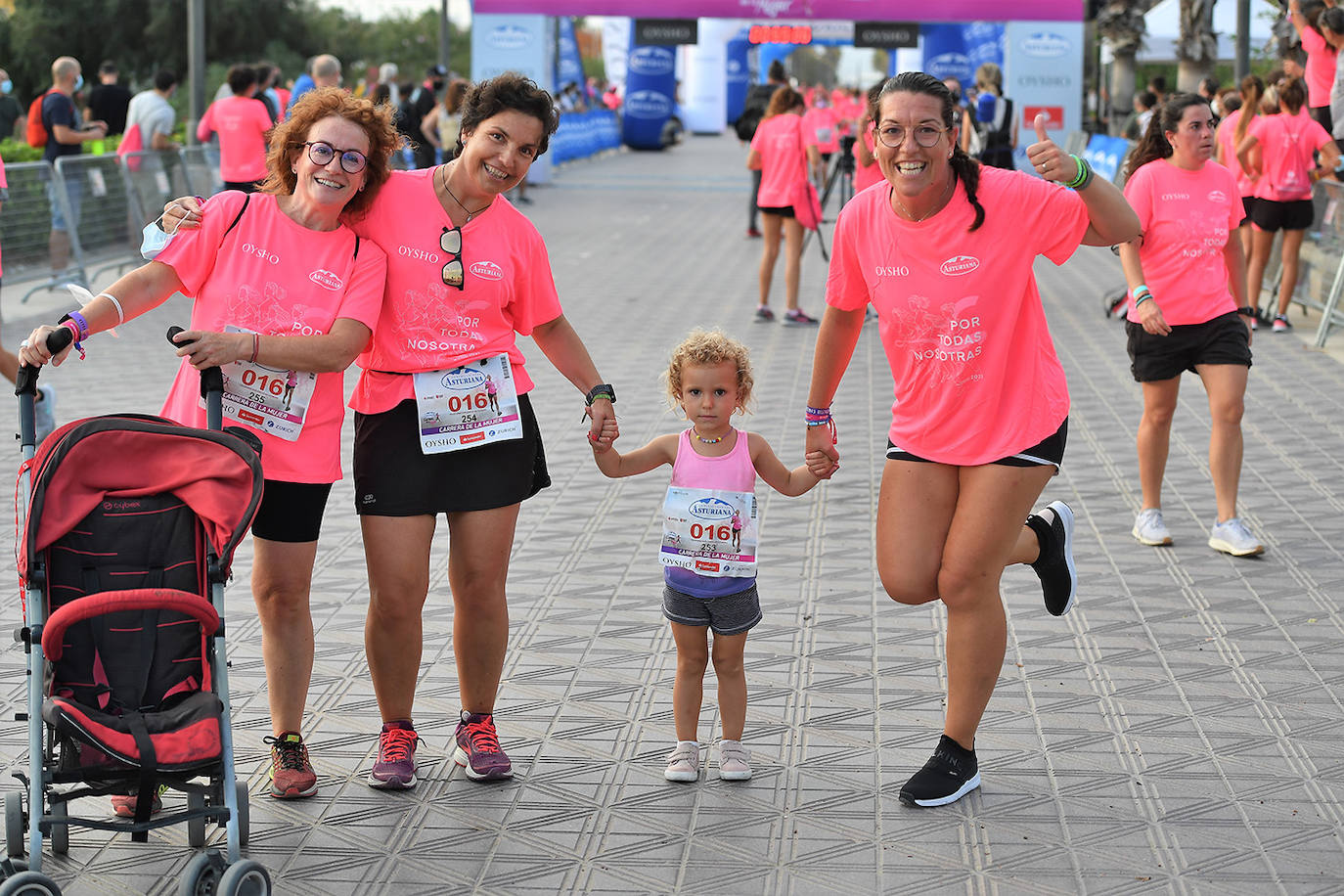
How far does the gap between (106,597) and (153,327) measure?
31.9 feet

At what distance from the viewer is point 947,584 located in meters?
4.17

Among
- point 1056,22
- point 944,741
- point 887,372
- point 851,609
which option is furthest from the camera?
point 1056,22

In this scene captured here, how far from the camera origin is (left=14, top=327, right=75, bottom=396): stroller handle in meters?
3.61

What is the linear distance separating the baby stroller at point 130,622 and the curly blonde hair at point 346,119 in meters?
0.65

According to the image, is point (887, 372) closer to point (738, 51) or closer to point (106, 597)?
point (106, 597)

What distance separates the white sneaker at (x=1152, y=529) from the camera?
676 cm

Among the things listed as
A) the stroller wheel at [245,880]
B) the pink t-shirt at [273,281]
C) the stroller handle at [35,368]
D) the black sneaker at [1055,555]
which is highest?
the pink t-shirt at [273,281]

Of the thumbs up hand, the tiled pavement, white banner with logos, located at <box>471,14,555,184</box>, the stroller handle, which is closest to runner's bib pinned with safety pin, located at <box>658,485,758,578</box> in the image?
the tiled pavement

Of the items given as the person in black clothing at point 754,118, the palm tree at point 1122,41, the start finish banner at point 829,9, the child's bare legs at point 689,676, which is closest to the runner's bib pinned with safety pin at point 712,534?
the child's bare legs at point 689,676

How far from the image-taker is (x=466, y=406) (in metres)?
4.12

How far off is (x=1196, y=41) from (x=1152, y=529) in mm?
A: 20683

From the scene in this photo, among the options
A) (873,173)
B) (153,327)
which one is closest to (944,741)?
(873,173)

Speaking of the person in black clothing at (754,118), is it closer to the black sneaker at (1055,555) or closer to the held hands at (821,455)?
the black sneaker at (1055,555)

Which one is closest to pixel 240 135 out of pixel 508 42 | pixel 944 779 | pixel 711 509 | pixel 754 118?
pixel 754 118
